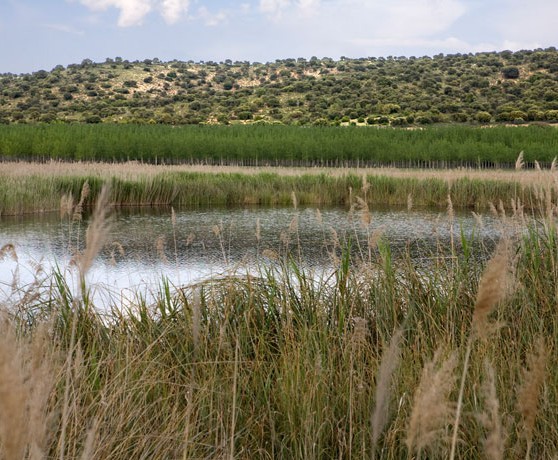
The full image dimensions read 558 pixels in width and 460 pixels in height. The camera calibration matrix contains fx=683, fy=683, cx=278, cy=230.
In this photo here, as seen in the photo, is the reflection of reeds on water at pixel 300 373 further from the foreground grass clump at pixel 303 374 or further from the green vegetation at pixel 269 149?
the green vegetation at pixel 269 149

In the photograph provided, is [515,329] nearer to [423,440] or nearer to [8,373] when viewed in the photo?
[423,440]

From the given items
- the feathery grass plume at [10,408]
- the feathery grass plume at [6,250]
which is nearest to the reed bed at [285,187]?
the feathery grass plume at [6,250]

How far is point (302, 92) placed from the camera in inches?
2773

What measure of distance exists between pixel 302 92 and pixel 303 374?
68.8m

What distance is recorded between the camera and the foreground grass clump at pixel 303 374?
130cm

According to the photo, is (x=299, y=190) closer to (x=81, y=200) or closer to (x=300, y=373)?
(x=81, y=200)

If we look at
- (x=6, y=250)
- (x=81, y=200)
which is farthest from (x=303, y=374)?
(x=81, y=200)

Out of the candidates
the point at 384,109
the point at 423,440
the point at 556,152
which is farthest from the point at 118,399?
the point at 384,109

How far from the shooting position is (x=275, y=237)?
40.2ft

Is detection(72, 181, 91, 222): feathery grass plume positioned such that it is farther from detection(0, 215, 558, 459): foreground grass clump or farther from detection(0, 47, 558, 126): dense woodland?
detection(0, 47, 558, 126): dense woodland

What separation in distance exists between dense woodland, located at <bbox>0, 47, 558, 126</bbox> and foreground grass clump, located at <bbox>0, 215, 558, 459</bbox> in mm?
47900

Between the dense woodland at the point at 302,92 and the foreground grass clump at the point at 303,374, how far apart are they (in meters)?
47.9

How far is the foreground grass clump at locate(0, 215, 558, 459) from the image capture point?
1305mm

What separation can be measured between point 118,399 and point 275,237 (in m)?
9.31
